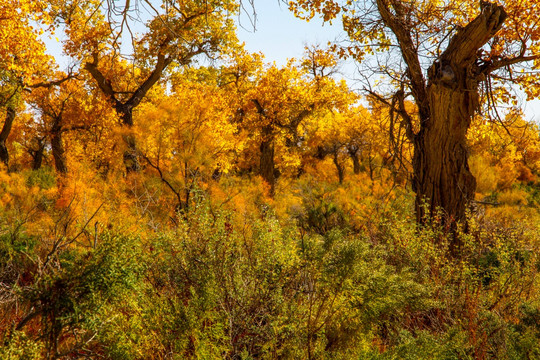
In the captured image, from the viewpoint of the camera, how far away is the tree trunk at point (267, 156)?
728 inches

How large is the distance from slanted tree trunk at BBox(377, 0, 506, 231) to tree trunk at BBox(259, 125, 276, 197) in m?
12.7

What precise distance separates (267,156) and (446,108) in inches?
543

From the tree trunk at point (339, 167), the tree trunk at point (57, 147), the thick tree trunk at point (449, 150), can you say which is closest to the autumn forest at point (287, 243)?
the thick tree trunk at point (449, 150)

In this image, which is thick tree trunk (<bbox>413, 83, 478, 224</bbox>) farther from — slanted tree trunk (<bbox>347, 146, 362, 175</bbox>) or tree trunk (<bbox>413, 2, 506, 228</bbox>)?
slanted tree trunk (<bbox>347, 146, 362, 175</bbox>)

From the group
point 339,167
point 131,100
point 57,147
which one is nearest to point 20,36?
point 131,100

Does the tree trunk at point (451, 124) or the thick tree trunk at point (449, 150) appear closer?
the tree trunk at point (451, 124)

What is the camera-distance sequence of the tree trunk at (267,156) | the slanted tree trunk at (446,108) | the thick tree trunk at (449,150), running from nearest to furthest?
the slanted tree trunk at (446,108), the thick tree trunk at (449,150), the tree trunk at (267,156)

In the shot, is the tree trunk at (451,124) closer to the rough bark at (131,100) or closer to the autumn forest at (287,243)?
the autumn forest at (287,243)

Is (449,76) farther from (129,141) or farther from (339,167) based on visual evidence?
(339,167)

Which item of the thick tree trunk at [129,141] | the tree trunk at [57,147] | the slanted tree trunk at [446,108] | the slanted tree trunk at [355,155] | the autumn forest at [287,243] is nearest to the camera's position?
the autumn forest at [287,243]

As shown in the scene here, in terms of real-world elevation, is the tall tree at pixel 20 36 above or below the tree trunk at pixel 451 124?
above

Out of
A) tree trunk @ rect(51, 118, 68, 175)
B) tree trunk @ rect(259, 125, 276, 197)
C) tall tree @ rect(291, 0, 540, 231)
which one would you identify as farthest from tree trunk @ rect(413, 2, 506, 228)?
tree trunk @ rect(51, 118, 68, 175)

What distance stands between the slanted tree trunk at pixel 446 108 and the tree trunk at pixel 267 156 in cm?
1275

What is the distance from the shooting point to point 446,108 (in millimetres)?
5406
